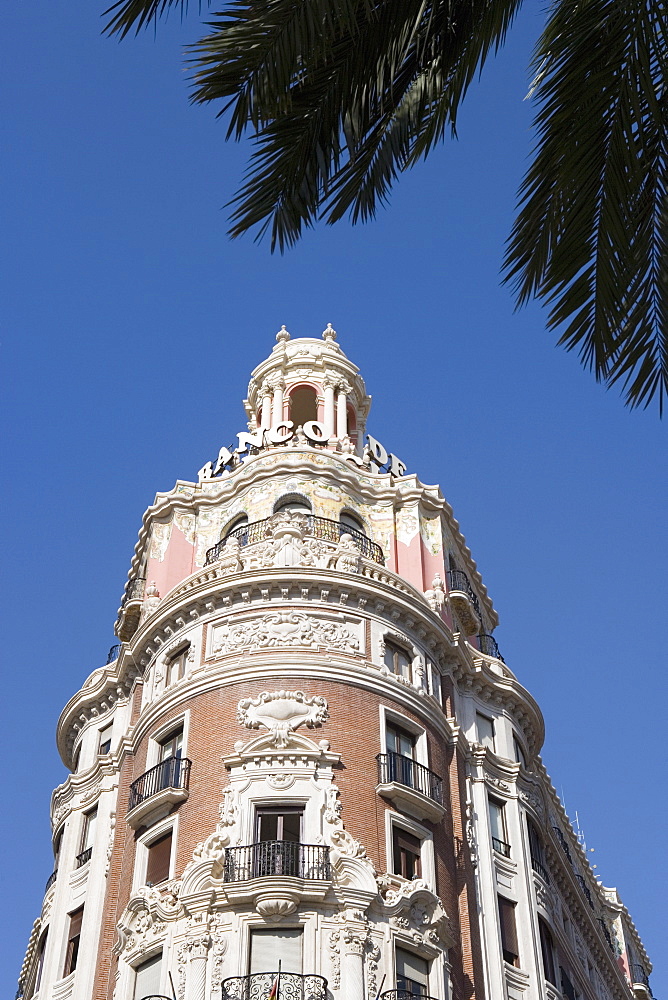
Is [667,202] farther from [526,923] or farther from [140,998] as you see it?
[526,923]

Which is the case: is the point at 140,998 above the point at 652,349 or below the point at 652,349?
above

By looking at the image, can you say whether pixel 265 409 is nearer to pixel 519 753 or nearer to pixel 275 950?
pixel 519 753

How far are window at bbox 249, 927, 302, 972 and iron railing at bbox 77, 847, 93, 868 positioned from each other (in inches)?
408

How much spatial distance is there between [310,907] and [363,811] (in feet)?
12.1

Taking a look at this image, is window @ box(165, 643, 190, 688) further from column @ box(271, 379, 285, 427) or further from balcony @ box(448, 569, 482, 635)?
column @ box(271, 379, 285, 427)

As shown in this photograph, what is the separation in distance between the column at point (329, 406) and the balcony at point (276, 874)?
831 inches

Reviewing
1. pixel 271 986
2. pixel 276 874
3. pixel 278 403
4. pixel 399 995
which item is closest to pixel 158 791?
pixel 276 874

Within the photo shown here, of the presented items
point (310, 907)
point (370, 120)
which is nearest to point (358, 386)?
point (310, 907)

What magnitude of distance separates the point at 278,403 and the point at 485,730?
16.4 metres

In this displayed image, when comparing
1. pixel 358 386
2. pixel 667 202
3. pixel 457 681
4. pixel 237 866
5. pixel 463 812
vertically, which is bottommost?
pixel 667 202

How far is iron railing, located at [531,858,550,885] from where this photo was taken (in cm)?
4359

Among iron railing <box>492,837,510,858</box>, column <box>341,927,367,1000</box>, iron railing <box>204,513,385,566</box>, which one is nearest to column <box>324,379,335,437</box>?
iron railing <box>204,513,385,566</box>

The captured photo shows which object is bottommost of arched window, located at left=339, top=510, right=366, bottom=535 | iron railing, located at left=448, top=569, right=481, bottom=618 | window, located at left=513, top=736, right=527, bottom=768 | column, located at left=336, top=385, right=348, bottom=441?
window, located at left=513, top=736, right=527, bottom=768

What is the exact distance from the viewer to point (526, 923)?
40.9m
